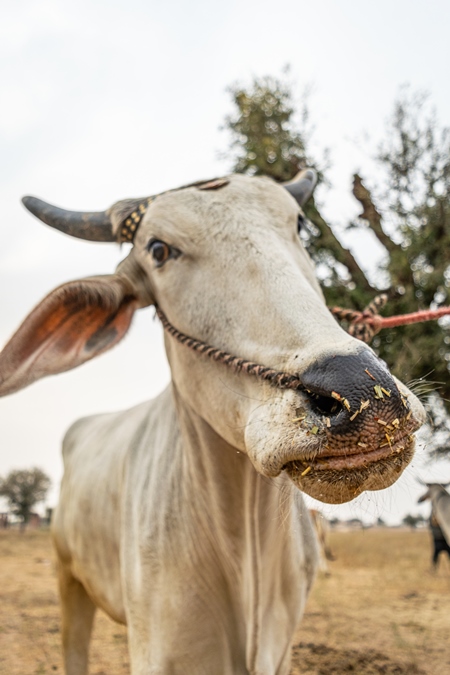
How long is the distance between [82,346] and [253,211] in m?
0.99

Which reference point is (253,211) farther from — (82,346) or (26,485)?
(26,485)

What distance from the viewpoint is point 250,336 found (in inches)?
77.3

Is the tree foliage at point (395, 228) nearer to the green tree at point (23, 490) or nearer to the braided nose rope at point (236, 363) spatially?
the braided nose rope at point (236, 363)

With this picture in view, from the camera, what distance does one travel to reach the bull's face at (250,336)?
153 cm

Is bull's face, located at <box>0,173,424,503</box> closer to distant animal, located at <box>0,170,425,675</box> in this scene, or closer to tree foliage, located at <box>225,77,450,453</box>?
distant animal, located at <box>0,170,425,675</box>

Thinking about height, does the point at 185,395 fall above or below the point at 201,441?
above

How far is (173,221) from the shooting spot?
7.95ft

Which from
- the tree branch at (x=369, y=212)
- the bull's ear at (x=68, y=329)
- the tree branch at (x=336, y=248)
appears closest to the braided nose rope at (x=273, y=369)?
the bull's ear at (x=68, y=329)

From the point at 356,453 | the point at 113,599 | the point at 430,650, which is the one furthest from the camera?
the point at 430,650

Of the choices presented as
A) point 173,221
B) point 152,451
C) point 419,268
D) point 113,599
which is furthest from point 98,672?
point 419,268

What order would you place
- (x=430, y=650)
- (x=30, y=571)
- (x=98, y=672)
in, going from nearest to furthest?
(x=98, y=672) < (x=430, y=650) < (x=30, y=571)

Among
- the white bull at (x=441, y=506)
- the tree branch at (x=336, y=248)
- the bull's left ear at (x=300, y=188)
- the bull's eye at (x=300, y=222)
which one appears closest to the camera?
the bull's eye at (x=300, y=222)

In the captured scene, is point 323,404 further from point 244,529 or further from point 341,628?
point 341,628

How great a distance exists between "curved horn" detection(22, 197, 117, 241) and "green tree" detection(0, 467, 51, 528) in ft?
131
